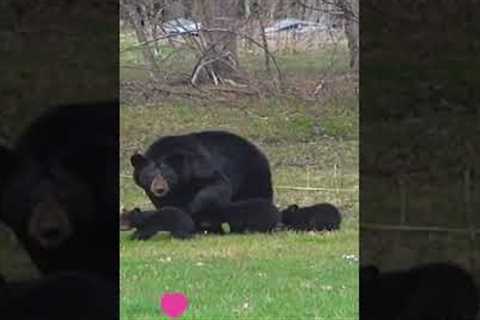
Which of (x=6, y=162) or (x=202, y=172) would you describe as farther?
(x=202, y=172)

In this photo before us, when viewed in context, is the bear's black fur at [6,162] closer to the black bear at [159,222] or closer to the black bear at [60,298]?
the black bear at [60,298]

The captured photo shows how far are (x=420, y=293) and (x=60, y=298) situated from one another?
3.07 feet

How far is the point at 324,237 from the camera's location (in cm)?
611

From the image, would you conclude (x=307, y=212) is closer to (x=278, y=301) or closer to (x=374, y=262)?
(x=278, y=301)

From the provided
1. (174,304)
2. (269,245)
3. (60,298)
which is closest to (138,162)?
(269,245)

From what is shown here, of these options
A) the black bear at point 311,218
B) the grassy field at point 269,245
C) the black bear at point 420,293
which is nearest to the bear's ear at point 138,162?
the grassy field at point 269,245

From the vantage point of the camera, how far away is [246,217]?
20.0ft

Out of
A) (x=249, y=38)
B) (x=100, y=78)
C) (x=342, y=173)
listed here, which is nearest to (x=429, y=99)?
(x=100, y=78)

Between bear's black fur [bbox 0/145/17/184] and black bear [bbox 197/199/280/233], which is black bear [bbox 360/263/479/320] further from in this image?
black bear [bbox 197/199/280/233]

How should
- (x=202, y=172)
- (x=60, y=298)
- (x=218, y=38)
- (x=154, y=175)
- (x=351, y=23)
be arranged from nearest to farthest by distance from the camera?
(x=60, y=298), (x=154, y=175), (x=202, y=172), (x=351, y=23), (x=218, y=38)

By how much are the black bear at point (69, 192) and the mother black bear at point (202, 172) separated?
7.65 feet

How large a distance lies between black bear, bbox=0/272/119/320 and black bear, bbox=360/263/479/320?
660 mm

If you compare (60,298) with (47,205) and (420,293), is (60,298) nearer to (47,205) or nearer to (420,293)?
(47,205)

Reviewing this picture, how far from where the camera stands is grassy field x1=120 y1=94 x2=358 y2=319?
194 inches
